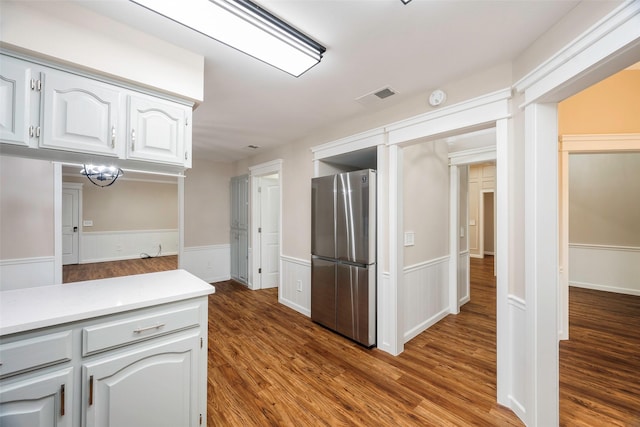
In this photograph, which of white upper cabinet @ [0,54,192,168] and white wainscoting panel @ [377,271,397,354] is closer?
white upper cabinet @ [0,54,192,168]

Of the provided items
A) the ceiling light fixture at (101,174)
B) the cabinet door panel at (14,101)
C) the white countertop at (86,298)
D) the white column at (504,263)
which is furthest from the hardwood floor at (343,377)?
the cabinet door panel at (14,101)

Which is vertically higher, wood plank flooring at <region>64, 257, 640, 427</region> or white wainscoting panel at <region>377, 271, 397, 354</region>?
white wainscoting panel at <region>377, 271, 397, 354</region>

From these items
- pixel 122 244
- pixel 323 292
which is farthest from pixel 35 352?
pixel 323 292

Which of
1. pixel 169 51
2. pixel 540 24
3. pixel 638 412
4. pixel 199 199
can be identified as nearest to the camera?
pixel 540 24

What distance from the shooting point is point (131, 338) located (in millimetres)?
1305

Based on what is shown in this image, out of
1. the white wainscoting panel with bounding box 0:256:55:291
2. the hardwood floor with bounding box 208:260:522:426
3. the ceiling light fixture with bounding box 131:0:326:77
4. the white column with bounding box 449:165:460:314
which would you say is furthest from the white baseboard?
the white wainscoting panel with bounding box 0:256:55:291

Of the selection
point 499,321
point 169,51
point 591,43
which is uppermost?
point 169,51

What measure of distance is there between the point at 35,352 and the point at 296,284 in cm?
280

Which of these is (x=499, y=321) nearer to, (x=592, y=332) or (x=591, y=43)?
(x=591, y=43)

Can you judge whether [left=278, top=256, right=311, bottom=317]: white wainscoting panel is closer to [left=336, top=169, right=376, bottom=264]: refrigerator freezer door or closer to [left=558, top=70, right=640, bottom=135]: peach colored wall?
[left=336, top=169, right=376, bottom=264]: refrigerator freezer door

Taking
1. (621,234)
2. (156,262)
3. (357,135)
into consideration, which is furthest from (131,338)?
(621,234)

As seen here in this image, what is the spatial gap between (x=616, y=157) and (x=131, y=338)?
7.10 meters

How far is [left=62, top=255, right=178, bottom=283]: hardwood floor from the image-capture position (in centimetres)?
187

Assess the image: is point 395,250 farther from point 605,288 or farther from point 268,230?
point 605,288
